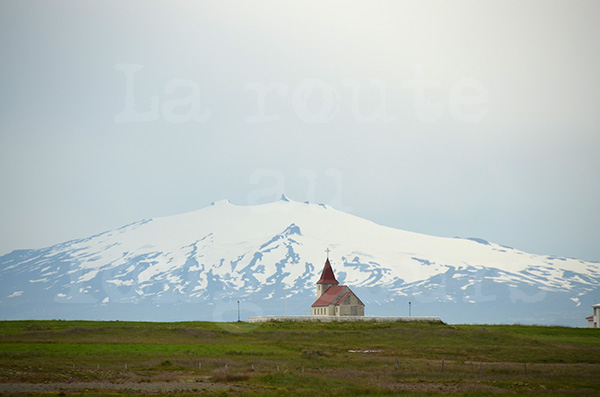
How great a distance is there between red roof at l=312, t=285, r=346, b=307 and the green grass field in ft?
82.1

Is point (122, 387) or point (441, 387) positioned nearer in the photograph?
point (122, 387)

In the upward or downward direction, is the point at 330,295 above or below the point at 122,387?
above

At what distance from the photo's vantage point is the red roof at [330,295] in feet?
436

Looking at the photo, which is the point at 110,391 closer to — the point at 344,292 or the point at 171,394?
the point at 171,394

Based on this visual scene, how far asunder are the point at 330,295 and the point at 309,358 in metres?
65.7

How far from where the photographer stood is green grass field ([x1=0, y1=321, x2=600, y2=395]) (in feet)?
175

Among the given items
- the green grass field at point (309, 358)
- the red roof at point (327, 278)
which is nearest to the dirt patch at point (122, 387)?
the green grass field at point (309, 358)

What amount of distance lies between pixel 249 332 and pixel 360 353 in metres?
24.7

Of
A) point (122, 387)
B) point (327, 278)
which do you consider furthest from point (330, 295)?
point (122, 387)

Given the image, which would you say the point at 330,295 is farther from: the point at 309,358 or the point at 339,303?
the point at 309,358

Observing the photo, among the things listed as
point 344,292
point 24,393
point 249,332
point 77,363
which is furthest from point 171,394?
point 344,292

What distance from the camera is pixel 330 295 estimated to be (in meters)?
135

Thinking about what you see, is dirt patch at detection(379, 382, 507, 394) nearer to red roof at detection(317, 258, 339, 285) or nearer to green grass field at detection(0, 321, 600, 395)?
green grass field at detection(0, 321, 600, 395)

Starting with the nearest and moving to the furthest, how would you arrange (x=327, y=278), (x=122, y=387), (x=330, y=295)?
(x=122, y=387)
(x=330, y=295)
(x=327, y=278)
